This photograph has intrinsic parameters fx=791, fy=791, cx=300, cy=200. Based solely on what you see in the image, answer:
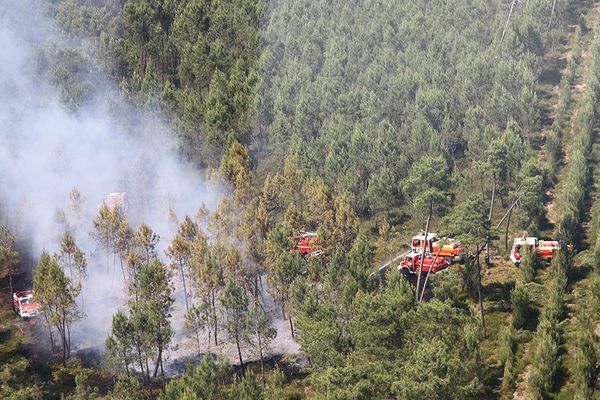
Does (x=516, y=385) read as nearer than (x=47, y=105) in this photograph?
Yes

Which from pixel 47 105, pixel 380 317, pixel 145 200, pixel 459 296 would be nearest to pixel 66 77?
pixel 47 105

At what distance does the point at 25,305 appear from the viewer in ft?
198

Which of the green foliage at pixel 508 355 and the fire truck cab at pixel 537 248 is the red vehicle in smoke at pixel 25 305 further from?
the fire truck cab at pixel 537 248

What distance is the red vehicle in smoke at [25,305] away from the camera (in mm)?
60094

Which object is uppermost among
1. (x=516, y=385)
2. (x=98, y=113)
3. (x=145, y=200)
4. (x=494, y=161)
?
(x=98, y=113)

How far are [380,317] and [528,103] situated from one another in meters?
46.7

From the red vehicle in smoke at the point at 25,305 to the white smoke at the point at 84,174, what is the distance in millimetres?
3474

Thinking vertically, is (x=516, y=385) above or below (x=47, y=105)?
below

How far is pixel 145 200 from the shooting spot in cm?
7462

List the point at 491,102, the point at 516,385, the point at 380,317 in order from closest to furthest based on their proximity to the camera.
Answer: the point at 380,317
the point at 516,385
the point at 491,102

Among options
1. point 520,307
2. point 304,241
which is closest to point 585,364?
point 520,307

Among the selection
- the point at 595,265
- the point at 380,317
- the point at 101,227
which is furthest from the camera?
the point at 101,227

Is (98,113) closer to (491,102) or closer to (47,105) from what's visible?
(47,105)

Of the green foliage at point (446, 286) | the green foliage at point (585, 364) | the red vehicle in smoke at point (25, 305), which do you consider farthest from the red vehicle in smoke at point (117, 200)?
the green foliage at point (585, 364)
